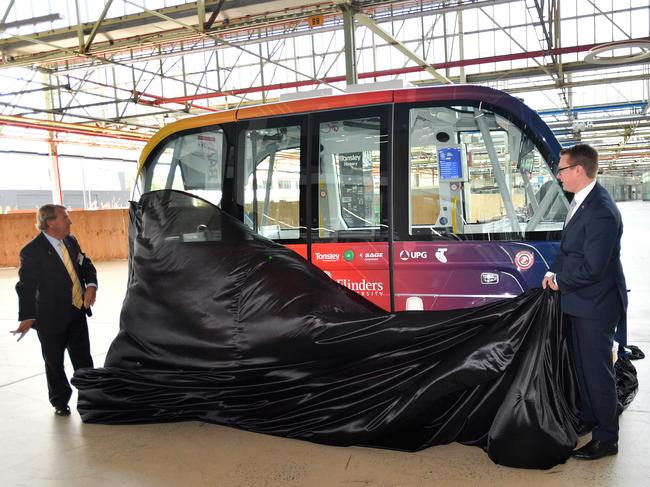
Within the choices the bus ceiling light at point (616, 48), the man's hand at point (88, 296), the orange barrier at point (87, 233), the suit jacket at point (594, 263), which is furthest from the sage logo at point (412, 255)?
the orange barrier at point (87, 233)

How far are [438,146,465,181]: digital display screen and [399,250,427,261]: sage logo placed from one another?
67 centimetres

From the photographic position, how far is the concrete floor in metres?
3.30

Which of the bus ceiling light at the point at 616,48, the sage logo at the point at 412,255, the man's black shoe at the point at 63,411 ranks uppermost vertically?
the bus ceiling light at the point at 616,48

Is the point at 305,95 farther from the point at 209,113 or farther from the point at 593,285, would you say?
the point at 593,285

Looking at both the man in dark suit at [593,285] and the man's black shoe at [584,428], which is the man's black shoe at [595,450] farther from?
the man's black shoe at [584,428]

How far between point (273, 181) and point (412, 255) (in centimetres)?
Answer: 162

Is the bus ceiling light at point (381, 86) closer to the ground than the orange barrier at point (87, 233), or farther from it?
farther from it

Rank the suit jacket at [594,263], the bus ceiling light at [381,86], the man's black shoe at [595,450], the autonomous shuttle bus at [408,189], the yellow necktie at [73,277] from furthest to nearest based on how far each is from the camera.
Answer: the bus ceiling light at [381,86]
the yellow necktie at [73,277]
the autonomous shuttle bus at [408,189]
the man's black shoe at [595,450]
the suit jacket at [594,263]

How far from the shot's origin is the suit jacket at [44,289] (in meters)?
4.50

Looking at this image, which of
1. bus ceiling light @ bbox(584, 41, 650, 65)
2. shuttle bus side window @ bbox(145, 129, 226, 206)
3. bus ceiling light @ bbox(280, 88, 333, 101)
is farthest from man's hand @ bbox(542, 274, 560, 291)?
bus ceiling light @ bbox(584, 41, 650, 65)

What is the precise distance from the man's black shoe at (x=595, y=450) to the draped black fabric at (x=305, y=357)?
0.50 ft

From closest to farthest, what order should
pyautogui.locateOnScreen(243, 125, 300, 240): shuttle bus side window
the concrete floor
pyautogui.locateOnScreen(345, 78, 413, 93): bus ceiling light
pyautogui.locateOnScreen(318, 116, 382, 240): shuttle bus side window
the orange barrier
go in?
the concrete floor < pyautogui.locateOnScreen(318, 116, 382, 240): shuttle bus side window < pyautogui.locateOnScreen(345, 78, 413, 93): bus ceiling light < pyautogui.locateOnScreen(243, 125, 300, 240): shuttle bus side window < the orange barrier

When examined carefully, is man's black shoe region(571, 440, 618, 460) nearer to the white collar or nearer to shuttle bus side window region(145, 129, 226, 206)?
the white collar

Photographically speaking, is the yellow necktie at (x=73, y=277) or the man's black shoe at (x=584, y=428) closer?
the man's black shoe at (x=584, y=428)
